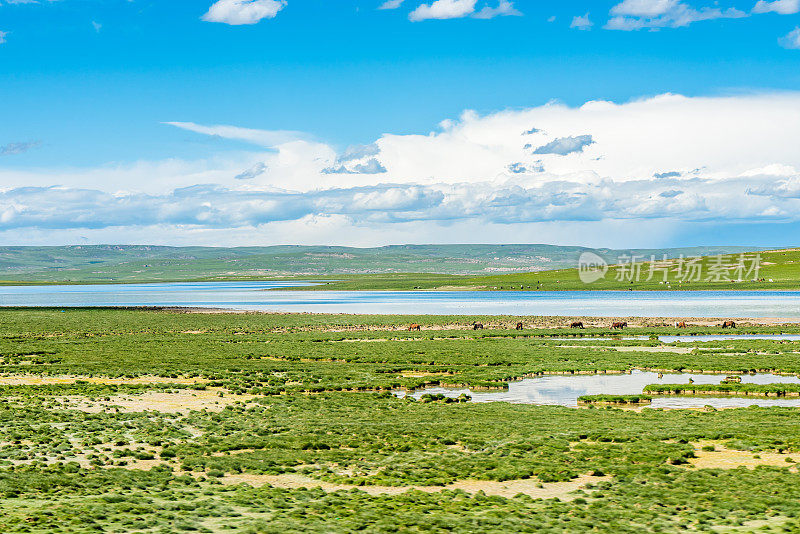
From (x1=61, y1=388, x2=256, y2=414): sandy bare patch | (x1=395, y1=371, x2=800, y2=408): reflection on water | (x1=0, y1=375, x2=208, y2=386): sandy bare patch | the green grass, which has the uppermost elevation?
the green grass

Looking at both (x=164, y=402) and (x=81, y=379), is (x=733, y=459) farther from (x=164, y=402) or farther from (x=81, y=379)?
(x=81, y=379)

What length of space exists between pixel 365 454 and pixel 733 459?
12012 mm

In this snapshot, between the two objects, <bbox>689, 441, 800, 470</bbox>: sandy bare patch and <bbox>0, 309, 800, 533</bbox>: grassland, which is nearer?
<bbox>0, 309, 800, 533</bbox>: grassland

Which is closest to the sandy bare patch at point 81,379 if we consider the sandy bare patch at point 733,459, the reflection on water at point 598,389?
the reflection on water at point 598,389

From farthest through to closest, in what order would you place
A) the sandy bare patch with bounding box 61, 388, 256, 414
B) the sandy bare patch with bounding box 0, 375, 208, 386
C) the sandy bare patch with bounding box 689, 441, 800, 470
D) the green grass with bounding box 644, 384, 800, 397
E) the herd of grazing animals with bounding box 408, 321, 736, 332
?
1. the herd of grazing animals with bounding box 408, 321, 736, 332
2. the sandy bare patch with bounding box 0, 375, 208, 386
3. the green grass with bounding box 644, 384, 800, 397
4. the sandy bare patch with bounding box 61, 388, 256, 414
5. the sandy bare patch with bounding box 689, 441, 800, 470

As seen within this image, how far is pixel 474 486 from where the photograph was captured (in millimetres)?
22781

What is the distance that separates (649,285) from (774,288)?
32.7 meters

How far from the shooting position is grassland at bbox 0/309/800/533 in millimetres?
19391

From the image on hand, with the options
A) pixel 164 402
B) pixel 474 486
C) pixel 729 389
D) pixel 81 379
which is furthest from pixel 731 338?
pixel 474 486

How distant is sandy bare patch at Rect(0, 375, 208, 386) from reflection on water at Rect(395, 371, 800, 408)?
47.4 feet

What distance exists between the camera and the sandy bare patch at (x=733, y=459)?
24.5 metres

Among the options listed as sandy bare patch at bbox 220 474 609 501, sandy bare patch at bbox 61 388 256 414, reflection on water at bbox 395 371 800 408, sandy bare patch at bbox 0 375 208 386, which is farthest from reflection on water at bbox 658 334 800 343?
sandy bare patch at bbox 220 474 609 501

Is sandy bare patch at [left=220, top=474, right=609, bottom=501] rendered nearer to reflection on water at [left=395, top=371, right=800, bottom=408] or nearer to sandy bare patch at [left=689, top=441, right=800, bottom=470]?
sandy bare patch at [left=689, top=441, right=800, bottom=470]

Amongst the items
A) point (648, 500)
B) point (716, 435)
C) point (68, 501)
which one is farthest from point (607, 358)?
point (68, 501)
